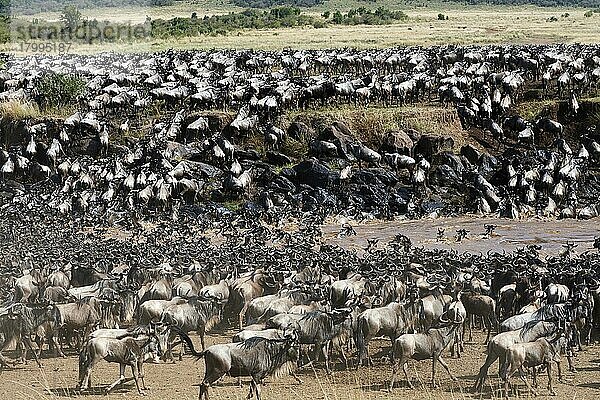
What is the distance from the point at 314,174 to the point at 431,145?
496 centimetres

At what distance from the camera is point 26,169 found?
29.6 metres

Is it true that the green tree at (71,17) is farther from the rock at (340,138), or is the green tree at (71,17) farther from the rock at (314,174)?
the rock at (314,174)

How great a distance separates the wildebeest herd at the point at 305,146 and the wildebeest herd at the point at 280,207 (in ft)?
0.28

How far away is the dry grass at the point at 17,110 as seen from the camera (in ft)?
110

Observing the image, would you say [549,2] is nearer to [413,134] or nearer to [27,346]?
[413,134]

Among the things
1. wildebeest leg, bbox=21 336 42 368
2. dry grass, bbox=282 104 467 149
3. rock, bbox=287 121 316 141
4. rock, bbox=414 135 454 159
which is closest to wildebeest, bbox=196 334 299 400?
wildebeest leg, bbox=21 336 42 368

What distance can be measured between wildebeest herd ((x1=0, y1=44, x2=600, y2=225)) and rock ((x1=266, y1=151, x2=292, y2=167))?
1.3 inches

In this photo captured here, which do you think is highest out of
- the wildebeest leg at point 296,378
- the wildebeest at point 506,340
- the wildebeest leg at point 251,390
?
the wildebeest at point 506,340

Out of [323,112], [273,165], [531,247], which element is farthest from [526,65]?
[531,247]

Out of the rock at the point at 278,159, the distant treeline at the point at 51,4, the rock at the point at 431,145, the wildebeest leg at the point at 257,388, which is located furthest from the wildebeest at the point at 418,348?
the distant treeline at the point at 51,4

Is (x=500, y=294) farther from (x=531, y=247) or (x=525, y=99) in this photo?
(x=525, y=99)

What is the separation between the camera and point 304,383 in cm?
1160

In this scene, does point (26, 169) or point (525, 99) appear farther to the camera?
point (525, 99)

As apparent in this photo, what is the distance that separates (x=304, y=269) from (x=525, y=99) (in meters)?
21.0
